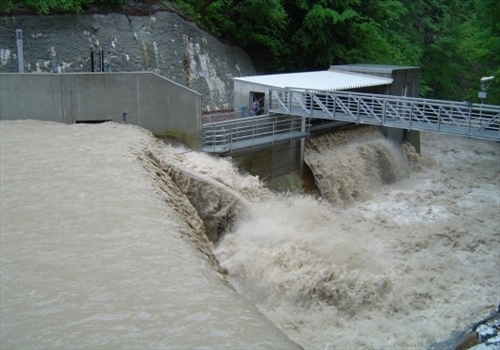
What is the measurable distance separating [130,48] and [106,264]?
1496 centimetres

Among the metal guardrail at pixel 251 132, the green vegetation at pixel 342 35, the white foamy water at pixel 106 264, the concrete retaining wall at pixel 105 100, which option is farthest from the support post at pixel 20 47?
the metal guardrail at pixel 251 132

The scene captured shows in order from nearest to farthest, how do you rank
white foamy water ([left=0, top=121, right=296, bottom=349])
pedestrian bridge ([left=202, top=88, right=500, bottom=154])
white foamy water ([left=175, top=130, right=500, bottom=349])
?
white foamy water ([left=0, top=121, right=296, bottom=349]), white foamy water ([left=175, top=130, right=500, bottom=349]), pedestrian bridge ([left=202, top=88, right=500, bottom=154])

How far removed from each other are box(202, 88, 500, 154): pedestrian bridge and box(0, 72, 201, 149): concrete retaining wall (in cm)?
98

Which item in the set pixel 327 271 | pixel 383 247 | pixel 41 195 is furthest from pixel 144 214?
pixel 383 247

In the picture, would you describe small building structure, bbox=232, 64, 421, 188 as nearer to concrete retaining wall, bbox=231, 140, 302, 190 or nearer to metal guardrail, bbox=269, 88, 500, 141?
concrete retaining wall, bbox=231, 140, 302, 190

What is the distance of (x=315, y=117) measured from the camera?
1875 cm

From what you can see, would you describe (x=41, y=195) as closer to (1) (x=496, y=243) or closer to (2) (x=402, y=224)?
(2) (x=402, y=224)

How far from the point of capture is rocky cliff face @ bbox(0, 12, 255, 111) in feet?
64.8

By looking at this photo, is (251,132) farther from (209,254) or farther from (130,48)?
(209,254)

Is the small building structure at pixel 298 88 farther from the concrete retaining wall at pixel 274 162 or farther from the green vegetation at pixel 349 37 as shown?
the green vegetation at pixel 349 37

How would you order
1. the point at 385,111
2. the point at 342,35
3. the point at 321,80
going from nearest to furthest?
the point at 385,111, the point at 321,80, the point at 342,35

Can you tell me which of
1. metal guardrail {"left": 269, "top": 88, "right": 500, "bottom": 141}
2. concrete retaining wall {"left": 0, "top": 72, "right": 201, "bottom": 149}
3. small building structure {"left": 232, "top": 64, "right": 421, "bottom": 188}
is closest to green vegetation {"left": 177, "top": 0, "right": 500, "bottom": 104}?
small building structure {"left": 232, "top": 64, "right": 421, "bottom": 188}

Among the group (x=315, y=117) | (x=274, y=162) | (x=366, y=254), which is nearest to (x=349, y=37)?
(x=315, y=117)

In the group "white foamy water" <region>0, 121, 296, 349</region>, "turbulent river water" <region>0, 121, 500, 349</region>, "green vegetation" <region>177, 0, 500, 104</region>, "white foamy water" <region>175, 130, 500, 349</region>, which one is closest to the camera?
"white foamy water" <region>0, 121, 296, 349</region>
